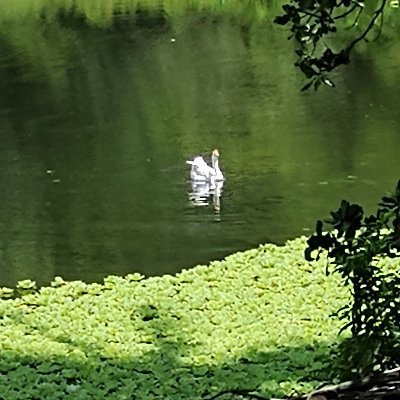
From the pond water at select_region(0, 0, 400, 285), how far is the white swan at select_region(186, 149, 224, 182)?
11cm

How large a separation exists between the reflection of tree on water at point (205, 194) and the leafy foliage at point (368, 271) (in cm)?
526

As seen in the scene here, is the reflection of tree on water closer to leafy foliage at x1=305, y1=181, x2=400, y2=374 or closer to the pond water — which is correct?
the pond water

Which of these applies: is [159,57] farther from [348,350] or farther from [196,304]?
[348,350]

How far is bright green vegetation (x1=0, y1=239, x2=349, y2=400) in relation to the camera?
12.4ft

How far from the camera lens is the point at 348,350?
7.54 ft

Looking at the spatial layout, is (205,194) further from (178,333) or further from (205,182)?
(178,333)

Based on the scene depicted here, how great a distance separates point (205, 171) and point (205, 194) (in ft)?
0.65

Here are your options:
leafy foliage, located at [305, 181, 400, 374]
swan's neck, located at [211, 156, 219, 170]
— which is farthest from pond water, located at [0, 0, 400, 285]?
leafy foliage, located at [305, 181, 400, 374]

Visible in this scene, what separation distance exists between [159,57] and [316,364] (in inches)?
398

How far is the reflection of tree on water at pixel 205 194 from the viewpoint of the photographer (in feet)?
24.9

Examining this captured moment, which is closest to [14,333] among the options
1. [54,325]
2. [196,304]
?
[54,325]

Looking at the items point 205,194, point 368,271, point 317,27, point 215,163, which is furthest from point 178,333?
point 215,163

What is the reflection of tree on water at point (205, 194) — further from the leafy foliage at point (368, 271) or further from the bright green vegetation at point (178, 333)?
the leafy foliage at point (368, 271)

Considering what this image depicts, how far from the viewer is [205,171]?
780 cm
